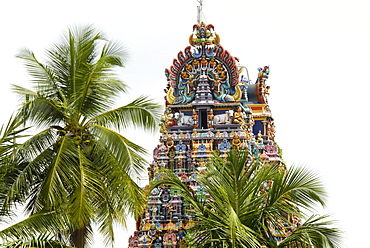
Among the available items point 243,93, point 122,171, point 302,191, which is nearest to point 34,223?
point 122,171

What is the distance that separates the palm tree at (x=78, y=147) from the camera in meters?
23.7

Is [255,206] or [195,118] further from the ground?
[195,118]

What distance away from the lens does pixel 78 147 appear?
24766 mm

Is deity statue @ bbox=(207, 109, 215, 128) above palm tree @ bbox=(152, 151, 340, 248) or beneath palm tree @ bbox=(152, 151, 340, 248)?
above

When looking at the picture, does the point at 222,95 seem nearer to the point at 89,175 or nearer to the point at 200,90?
the point at 200,90

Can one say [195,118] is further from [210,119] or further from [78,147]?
[78,147]

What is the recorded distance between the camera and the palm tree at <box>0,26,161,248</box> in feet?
77.6

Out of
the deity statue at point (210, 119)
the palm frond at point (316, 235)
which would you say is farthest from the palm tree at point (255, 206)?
the deity statue at point (210, 119)

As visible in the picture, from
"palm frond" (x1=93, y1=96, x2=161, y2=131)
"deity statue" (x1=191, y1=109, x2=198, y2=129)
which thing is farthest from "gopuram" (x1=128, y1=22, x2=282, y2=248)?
"palm frond" (x1=93, y1=96, x2=161, y2=131)

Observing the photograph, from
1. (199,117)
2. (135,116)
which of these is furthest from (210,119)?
(135,116)

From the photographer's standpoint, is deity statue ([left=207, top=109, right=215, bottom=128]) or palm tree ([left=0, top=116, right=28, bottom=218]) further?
deity statue ([left=207, top=109, right=215, bottom=128])

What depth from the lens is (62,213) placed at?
77.2 ft

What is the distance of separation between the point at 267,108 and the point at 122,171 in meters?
11.7

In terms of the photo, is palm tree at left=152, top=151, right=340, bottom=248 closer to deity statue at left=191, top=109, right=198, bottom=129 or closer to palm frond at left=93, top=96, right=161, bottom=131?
palm frond at left=93, top=96, right=161, bottom=131
